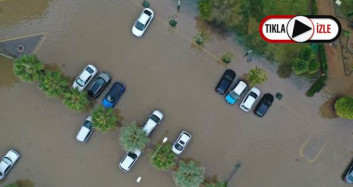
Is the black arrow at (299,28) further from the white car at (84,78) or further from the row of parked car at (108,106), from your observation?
the white car at (84,78)

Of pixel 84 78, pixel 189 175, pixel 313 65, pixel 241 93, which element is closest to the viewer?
pixel 189 175

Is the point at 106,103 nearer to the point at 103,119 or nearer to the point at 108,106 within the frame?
the point at 108,106

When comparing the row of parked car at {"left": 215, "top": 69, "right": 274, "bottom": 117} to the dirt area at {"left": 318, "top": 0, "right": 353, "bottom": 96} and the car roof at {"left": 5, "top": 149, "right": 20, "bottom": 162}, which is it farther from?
the car roof at {"left": 5, "top": 149, "right": 20, "bottom": 162}

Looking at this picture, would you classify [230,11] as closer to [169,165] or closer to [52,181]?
[169,165]

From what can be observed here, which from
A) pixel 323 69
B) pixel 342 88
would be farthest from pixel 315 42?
pixel 342 88

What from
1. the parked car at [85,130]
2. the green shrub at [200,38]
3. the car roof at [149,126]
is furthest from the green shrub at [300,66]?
the parked car at [85,130]

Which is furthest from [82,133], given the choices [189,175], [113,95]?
[189,175]
